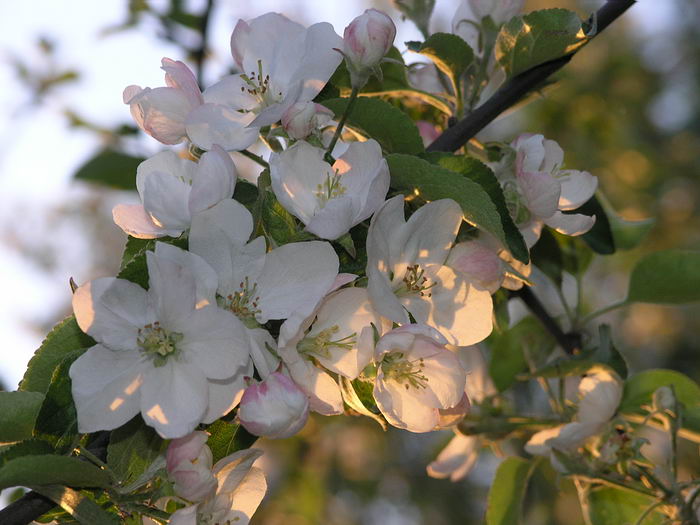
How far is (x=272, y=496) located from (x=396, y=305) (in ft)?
8.56

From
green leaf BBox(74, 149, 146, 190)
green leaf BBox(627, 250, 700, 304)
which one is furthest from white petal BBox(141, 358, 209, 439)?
green leaf BBox(74, 149, 146, 190)

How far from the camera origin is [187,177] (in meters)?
0.77

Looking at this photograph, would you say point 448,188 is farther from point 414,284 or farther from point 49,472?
point 49,472

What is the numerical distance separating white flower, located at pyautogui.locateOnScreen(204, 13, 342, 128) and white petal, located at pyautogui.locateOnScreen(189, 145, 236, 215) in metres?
0.12

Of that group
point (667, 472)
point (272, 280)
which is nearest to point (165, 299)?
point (272, 280)

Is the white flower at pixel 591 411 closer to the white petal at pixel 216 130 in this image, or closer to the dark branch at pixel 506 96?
the dark branch at pixel 506 96

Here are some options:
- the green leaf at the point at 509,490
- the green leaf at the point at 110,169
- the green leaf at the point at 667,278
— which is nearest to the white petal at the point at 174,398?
the green leaf at the point at 509,490

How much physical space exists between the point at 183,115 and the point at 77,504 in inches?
14.2

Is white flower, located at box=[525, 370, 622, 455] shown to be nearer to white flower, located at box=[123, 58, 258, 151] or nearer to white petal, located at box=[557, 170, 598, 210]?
white petal, located at box=[557, 170, 598, 210]

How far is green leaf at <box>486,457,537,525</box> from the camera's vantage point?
111 cm

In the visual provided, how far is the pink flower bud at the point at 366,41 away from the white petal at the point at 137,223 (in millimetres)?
223

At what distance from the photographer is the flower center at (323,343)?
690 millimetres

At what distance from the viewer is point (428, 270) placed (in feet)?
2.51

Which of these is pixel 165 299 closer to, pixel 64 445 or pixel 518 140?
pixel 64 445
